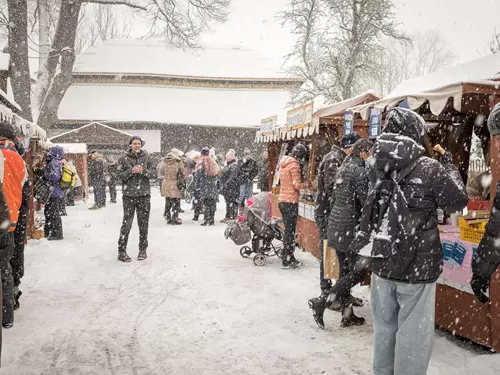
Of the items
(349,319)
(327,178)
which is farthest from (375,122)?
(349,319)

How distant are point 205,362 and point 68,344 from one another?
50.9 inches

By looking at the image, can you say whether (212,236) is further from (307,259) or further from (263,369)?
(263,369)

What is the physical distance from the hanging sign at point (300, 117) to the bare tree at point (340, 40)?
10.9 meters

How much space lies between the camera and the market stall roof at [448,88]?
392 cm

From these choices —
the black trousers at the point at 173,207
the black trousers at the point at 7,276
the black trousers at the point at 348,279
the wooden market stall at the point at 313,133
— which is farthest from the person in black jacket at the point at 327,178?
the black trousers at the point at 173,207

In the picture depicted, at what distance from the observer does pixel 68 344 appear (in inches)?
152

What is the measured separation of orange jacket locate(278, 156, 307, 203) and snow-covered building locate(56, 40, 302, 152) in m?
21.1

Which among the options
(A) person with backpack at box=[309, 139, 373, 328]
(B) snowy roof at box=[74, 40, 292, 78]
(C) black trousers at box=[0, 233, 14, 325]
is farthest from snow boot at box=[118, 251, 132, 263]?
(B) snowy roof at box=[74, 40, 292, 78]

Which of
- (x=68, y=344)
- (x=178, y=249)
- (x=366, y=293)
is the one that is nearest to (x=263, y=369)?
(x=68, y=344)

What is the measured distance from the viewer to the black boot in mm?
4359

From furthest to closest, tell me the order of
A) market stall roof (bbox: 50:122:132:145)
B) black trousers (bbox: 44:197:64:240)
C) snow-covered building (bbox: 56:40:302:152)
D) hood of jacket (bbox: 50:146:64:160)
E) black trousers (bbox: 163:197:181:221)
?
snow-covered building (bbox: 56:40:302:152)
market stall roof (bbox: 50:122:132:145)
black trousers (bbox: 163:197:181:221)
black trousers (bbox: 44:197:64:240)
hood of jacket (bbox: 50:146:64:160)

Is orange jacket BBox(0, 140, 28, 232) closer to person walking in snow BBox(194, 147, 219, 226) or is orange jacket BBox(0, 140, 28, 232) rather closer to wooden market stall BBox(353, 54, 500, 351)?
wooden market stall BBox(353, 54, 500, 351)

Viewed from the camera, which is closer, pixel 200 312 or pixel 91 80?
pixel 200 312

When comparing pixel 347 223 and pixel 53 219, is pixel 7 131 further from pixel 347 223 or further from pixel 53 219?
pixel 53 219
